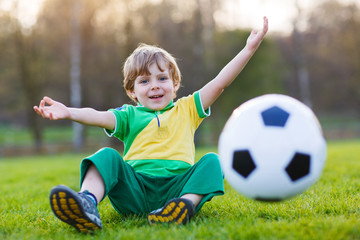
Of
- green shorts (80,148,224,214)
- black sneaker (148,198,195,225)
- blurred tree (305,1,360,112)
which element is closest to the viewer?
black sneaker (148,198,195,225)

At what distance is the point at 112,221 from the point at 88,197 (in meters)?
0.47

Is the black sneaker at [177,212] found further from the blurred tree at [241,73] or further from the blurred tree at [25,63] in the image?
the blurred tree at [241,73]

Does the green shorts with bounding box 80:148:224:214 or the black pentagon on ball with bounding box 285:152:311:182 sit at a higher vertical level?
the black pentagon on ball with bounding box 285:152:311:182

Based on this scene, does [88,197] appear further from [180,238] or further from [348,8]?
[348,8]

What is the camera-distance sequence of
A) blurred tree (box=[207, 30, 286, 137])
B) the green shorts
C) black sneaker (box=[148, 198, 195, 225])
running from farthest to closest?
1. blurred tree (box=[207, 30, 286, 137])
2. the green shorts
3. black sneaker (box=[148, 198, 195, 225])

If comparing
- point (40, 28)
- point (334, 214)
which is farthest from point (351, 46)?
point (334, 214)

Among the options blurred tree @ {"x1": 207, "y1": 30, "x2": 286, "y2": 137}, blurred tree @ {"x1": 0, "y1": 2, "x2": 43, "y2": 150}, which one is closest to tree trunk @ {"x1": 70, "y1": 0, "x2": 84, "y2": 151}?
blurred tree @ {"x1": 0, "y1": 2, "x2": 43, "y2": 150}

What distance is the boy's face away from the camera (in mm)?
2846

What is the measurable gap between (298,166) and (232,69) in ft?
3.20

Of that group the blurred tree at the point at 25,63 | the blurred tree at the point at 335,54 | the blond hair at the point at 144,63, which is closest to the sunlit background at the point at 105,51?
the blurred tree at the point at 25,63

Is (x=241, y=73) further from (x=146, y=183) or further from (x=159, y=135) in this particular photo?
(x=146, y=183)

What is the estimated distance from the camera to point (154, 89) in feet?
9.30

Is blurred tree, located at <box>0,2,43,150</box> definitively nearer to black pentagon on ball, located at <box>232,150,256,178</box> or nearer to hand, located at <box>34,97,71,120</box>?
hand, located at <box>34,97,71,120</box>

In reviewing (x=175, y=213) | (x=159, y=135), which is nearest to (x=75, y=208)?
(x=175, y=213)
